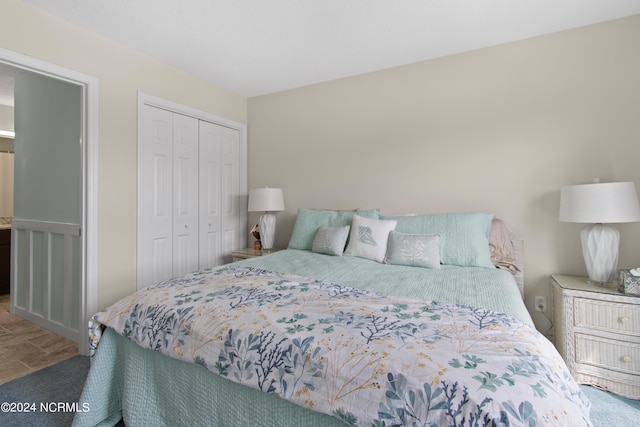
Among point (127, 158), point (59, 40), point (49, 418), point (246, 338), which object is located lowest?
point (49, 418)

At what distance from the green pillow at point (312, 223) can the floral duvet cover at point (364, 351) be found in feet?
4.07

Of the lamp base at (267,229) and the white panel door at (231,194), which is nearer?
the lamp base at (267,229)

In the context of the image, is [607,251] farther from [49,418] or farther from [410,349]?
[49,418]

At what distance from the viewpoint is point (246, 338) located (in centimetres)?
115

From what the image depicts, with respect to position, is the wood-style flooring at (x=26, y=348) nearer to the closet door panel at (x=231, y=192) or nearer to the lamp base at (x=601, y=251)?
the closet door panel at (x=231, y=192)

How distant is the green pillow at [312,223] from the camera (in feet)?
9.11

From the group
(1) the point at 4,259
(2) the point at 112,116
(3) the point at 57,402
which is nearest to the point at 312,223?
(2) the point at 112,116

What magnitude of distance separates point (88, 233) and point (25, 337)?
4.09 feet

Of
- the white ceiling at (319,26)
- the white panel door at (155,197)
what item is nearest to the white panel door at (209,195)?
the white panel door at (155,197)

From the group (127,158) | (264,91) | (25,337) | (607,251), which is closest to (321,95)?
(264,91)

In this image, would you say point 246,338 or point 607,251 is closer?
point 246,338

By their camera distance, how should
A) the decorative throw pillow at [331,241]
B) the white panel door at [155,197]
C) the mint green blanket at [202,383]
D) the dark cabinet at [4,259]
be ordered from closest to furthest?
the mint green blanket at [202,383], the decorative throw pillow at [331,241], the white panel door at [155,197], the dark cabinet at [4,259]

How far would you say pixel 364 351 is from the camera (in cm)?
98

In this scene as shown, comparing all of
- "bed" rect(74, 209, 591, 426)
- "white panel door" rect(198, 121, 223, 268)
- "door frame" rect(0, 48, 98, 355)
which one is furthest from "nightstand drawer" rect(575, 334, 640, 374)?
"door frame" rect(0, 48, 98, 355)
